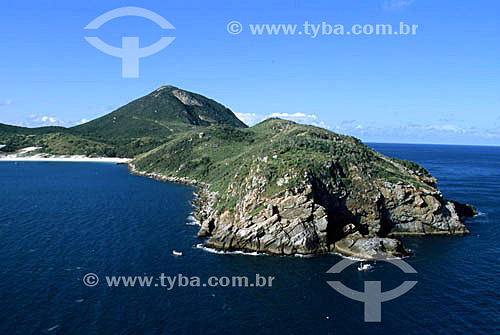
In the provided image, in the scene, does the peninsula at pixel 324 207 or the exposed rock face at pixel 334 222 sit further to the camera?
the peninsula at pixel 324 207

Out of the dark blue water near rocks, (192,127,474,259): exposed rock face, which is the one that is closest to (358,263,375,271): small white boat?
the dark blue water near rocks

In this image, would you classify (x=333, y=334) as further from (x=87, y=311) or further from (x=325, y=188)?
(x=325, y=188)

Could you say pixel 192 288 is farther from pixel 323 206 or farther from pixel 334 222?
pixel 334 222

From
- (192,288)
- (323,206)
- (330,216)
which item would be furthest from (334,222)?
(192,288)

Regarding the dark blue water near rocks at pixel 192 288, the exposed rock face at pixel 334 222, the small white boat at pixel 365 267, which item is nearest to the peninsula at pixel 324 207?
the exposed rock face at pixel 334 222

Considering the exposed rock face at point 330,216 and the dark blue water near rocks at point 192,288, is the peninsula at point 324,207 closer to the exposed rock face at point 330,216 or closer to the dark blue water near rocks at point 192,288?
the exposed rock face at point 330,216

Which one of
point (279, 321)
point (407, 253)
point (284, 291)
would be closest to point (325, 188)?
point (407, 253)
